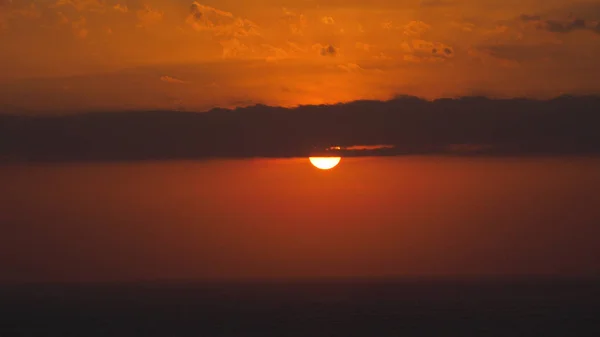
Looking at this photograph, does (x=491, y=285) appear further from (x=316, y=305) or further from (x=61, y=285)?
(x=61, y=285)

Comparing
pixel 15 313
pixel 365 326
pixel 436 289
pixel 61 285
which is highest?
pixel 61 285

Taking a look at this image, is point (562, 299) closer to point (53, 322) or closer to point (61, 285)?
point (53, 322)

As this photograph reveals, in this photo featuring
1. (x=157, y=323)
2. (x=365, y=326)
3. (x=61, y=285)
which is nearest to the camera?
(x=365, y=326)

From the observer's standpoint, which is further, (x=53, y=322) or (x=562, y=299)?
(x=562, y=299)

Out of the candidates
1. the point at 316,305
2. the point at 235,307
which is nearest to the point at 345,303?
the point at 316,305

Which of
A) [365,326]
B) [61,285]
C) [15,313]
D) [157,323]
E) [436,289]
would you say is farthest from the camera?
[61,285]

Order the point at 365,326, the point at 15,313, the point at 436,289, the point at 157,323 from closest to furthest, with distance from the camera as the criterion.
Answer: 1. the point at 365,326
2. the point at 157,323
3. the point at 15,313
4. the point at 436,289

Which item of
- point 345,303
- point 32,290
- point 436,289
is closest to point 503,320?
point 345,303

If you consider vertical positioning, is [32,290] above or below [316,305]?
above

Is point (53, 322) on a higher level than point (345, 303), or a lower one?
lower
